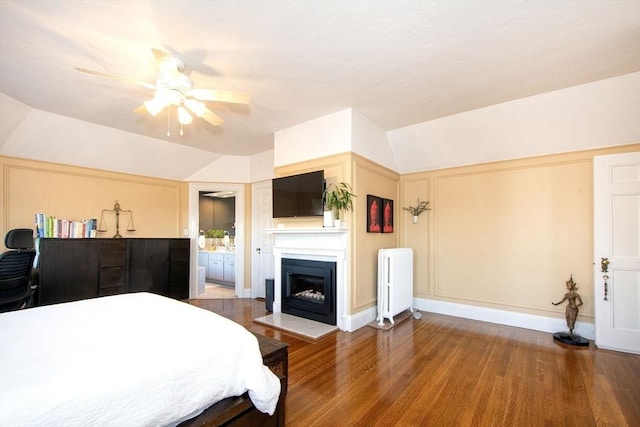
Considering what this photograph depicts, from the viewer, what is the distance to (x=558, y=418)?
6.37ft

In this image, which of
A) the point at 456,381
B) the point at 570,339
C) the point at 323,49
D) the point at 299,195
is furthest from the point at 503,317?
the point at 323,49

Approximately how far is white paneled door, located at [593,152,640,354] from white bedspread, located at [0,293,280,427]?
3.66m

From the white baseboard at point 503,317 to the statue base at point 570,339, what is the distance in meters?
0.14

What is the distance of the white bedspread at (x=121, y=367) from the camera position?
0.96m

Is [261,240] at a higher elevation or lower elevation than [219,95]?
lower

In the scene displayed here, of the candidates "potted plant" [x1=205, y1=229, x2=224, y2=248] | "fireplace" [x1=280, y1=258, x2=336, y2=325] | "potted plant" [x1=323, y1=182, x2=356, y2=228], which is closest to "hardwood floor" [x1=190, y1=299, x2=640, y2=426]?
"fireplace" [x1=280, y1=258, x2=336, y2=325]

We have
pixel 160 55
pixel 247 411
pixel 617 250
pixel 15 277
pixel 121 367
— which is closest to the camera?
pixel 121 367

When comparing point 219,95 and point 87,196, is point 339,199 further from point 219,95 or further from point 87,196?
point 87,196

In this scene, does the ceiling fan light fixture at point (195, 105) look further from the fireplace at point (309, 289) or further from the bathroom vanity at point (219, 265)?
the bathroom vanity at point (219, 265)

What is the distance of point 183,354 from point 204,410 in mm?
281

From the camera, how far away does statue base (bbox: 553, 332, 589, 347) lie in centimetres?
315

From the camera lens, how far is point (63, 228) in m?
4.16

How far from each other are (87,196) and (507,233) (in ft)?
20.4

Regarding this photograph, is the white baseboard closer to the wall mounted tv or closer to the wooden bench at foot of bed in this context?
the wall mounted tv
